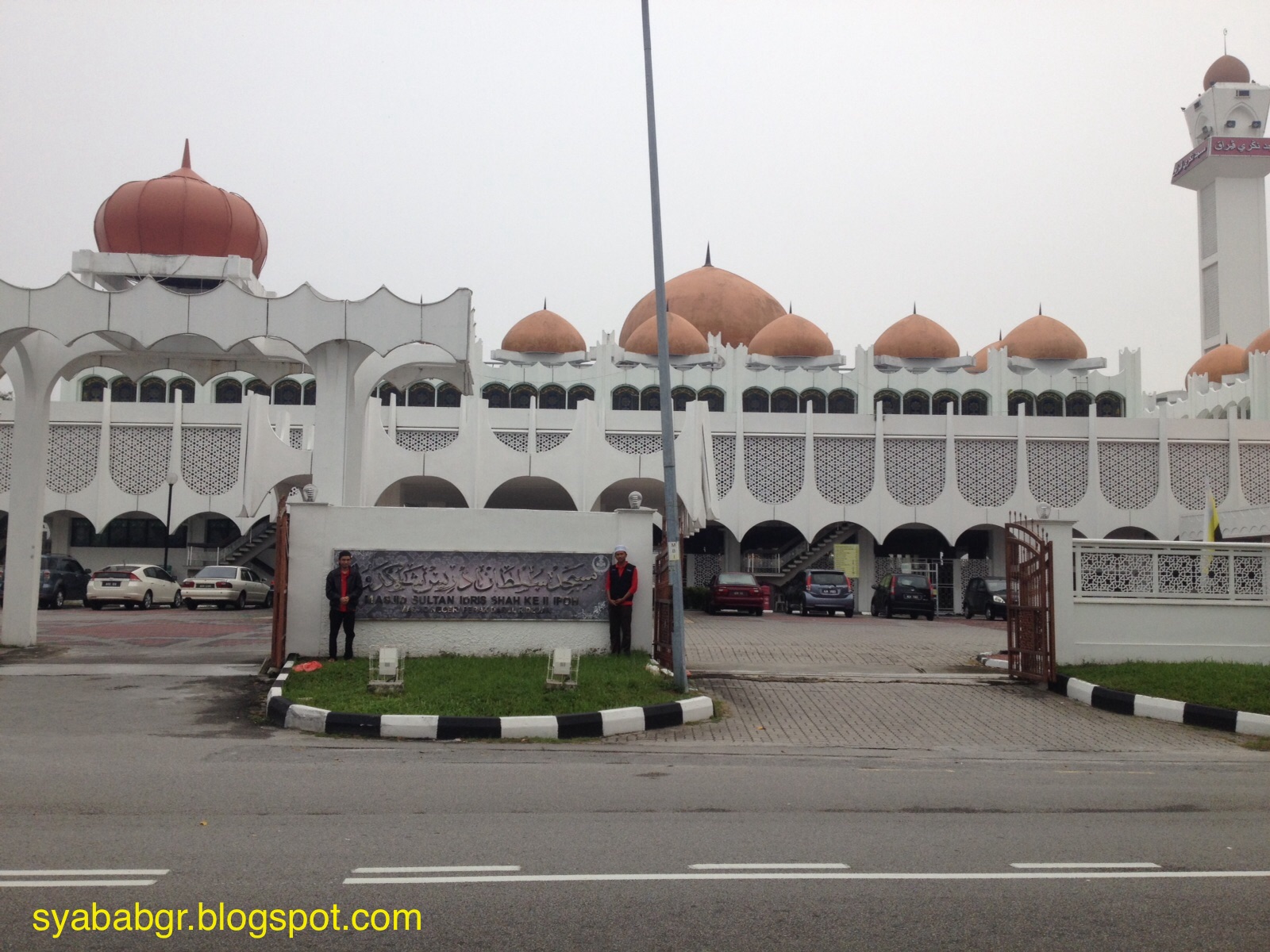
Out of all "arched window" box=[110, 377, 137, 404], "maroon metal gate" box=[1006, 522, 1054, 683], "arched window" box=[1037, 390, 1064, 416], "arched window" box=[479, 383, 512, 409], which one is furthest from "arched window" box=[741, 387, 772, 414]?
"maroon metal gate" box=[1006, 522, 1054, 683]

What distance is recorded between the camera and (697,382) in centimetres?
3844

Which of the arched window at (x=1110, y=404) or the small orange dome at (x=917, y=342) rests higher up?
the small orange dome at (x=917, y=342)

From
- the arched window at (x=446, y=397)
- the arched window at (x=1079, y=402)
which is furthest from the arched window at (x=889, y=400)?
the arched window at (x=446, y=397)

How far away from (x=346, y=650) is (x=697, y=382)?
27.1 metres

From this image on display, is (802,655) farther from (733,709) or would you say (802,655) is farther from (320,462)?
(320,462)

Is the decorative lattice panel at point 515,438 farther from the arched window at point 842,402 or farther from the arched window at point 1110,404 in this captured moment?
the arched window at point 1110,404

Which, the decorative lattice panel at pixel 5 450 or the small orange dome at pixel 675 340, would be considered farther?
the small orange dome at pixel 675 340

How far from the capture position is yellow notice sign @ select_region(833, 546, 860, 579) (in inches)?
1320

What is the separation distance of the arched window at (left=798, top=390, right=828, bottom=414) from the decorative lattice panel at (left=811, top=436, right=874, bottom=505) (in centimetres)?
473

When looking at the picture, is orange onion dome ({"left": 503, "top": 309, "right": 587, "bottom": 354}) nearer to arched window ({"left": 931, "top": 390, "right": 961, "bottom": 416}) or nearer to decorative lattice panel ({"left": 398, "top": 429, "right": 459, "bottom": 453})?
decorative lattice panel ({"left": 398, "top": 429, "right": 459, "bottom": 453})

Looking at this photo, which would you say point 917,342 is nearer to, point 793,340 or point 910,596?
point 793,340

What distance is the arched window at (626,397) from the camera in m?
38.8

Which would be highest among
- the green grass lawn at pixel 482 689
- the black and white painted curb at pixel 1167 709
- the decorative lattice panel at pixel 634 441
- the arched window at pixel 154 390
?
the arched window at pixel 154 390

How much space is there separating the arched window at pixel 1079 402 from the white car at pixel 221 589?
2744 cm
